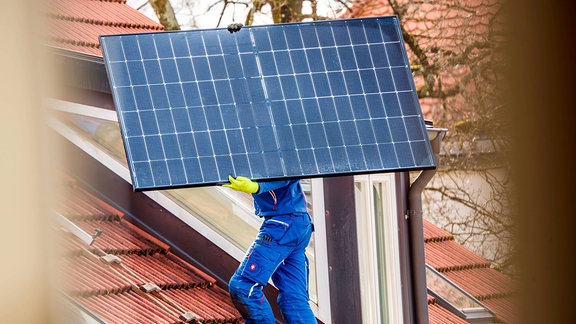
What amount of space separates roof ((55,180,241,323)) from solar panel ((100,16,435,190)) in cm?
82

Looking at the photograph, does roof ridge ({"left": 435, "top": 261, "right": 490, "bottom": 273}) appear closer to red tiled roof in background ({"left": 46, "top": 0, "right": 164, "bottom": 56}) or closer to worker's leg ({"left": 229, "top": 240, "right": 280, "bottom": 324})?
red tiled roof in background ({"left": 46, "top": 0, "right": 164, "bottom": 56})

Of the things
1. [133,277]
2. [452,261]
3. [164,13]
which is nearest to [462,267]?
[452,261]

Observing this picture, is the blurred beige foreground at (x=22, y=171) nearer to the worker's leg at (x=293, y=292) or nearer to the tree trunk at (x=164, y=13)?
the worker's leg at (x=293, y=292)

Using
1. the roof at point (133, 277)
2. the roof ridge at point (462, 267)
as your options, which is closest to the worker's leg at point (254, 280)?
the roof at point (133, 277)

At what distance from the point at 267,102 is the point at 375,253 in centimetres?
211

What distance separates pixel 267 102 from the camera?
537 cm

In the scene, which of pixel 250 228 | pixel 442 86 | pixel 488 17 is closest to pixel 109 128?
pixel 250 228

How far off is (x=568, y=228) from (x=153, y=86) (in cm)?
430

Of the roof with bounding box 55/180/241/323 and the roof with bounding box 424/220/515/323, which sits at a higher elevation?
the roof with bounding box 424/220/515/323

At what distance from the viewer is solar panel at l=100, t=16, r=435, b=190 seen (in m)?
5.12

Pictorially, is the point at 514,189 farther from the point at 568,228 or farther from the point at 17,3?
the point at 17,3

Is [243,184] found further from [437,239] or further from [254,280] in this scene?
[437,239]

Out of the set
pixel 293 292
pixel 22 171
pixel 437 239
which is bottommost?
pixel 22 171

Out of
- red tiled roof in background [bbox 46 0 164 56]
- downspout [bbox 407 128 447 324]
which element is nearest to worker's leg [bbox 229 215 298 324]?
downspout [bbox 407 128 447 324]
